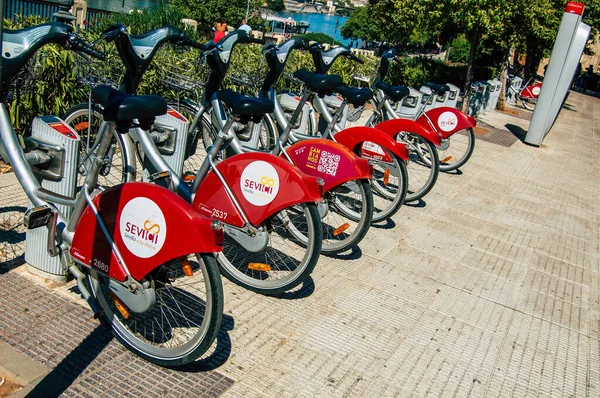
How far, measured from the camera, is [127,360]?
2.96 metres

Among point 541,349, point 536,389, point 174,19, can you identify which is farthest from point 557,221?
point 174,19

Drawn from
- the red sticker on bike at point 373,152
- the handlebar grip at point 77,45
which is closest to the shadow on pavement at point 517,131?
the red sticker on bike at point 373,152

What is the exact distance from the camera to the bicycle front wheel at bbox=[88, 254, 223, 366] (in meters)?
2.71

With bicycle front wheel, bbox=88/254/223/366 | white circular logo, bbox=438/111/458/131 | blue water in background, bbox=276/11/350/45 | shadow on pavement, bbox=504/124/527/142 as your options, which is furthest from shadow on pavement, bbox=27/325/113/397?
blue water in background, bbox=276/11/350/45

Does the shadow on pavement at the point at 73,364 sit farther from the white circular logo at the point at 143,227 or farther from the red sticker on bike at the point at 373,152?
the red sticker on bike at the point at 373,152

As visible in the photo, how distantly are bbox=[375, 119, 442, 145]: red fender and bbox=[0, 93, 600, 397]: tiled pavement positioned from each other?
82 cm

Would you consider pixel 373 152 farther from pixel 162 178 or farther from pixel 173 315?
pixel 173 315

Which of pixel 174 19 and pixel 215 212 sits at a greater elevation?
pixel 174 19

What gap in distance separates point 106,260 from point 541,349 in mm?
2838

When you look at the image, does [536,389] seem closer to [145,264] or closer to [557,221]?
[145,264]

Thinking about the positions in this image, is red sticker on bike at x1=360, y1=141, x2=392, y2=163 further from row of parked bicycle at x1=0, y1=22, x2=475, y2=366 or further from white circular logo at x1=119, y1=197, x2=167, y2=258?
white circular logo at x1=119, y1=197, x2=167, y2=258

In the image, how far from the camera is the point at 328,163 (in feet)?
14.6

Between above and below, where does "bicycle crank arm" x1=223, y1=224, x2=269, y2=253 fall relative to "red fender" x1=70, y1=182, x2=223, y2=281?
below

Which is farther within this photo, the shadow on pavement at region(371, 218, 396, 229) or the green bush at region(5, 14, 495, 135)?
the shadow on pavement at region(371, 218, 396, 229)
